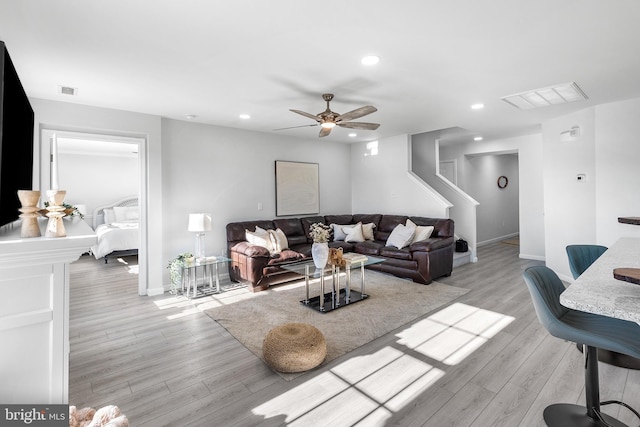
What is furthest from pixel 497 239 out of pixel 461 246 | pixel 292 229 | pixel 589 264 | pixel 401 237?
pixel 589 264

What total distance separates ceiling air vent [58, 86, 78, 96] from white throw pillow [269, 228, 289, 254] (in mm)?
3006

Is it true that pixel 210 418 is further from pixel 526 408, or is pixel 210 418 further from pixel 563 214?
pixel 563 214

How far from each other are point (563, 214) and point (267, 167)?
4877 millimetres

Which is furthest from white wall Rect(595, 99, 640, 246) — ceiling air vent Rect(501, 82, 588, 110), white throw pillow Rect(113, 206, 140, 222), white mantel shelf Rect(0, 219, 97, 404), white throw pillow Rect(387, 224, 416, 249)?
white throw pillow Rect(113, 206, 140, 222)

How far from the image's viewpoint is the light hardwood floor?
1.96 metres

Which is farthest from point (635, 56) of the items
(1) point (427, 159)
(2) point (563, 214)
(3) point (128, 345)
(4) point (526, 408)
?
(3) point (128, 345)

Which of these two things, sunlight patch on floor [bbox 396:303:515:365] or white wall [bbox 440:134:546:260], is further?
white wall [bbox 440:134:546:260]

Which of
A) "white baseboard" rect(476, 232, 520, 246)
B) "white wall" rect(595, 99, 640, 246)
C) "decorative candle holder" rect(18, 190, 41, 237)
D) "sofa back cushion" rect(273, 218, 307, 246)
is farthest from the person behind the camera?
"white baseboard" rect(476, 232, 520, 246)

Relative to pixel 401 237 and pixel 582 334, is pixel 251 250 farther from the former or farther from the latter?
pixel 582 334

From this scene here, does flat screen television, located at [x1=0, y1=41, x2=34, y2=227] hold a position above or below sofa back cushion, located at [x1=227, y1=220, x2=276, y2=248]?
above

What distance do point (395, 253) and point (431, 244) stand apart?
1.91 feet

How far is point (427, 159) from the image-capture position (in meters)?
6.80

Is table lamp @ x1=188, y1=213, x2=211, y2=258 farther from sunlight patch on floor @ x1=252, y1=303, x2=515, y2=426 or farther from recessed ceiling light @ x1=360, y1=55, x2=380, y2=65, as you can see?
recessed ceiling light @ x1=360, y1=55, x2=380, y2=65

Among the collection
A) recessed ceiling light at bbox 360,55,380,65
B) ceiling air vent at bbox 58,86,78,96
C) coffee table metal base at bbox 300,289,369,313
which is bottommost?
coffee table metal base at bbox 300,289,369,313
